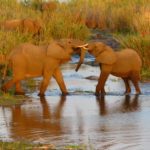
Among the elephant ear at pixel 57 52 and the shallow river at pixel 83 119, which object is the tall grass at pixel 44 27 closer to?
the shallow river at pixel 83 119

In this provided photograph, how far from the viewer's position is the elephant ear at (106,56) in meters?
15.5

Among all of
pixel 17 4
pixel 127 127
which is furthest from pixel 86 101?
pixel 17 4

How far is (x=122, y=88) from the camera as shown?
16.3 meters

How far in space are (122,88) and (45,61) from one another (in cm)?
220

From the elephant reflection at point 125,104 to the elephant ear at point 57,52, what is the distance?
4.11 ft

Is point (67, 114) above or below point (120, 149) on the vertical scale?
below

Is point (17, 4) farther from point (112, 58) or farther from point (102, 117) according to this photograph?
point (102, 117)

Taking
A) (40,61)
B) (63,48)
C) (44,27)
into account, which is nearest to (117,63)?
(63,48)

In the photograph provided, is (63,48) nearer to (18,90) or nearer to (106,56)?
(106,56)

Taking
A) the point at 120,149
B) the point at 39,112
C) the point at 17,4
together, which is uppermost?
the point at 120,149

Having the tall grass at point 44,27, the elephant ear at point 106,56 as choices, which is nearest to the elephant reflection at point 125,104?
the elephant ear at point 106,56

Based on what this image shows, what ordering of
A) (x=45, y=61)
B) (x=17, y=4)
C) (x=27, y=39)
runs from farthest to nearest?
(x=17, y=4) → (x=27, y=39) → (x=45, y=61)

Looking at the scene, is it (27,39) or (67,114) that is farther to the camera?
(27,39)

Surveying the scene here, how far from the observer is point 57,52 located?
15211mm
